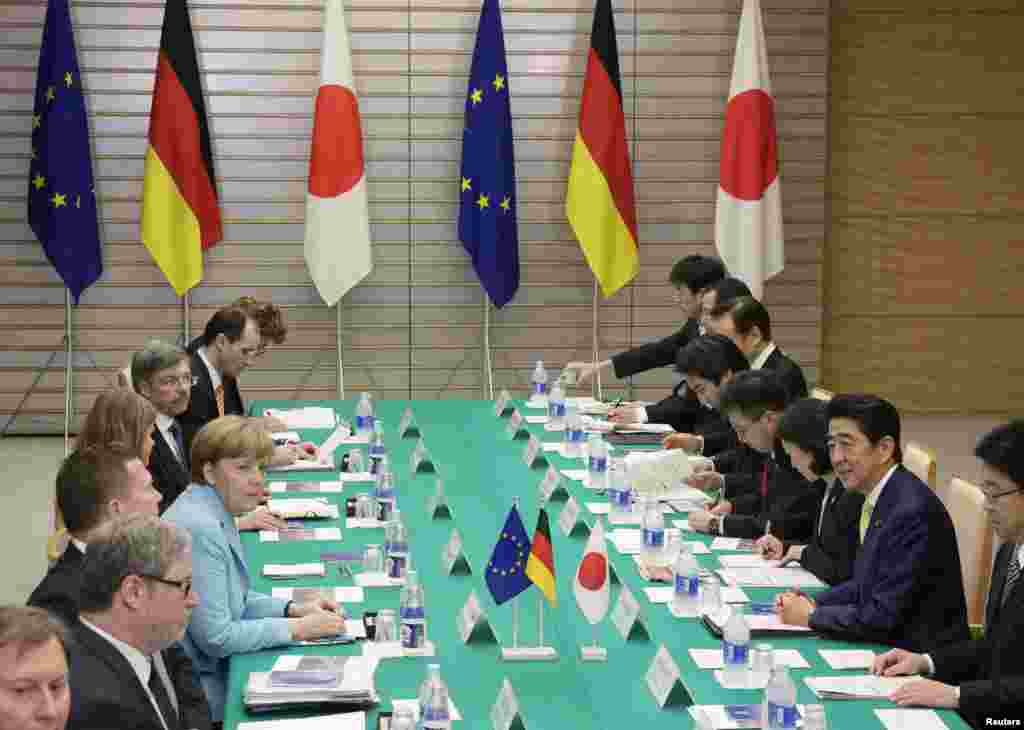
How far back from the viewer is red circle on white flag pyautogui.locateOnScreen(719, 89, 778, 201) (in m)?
9.99

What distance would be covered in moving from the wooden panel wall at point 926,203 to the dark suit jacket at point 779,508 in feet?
17.2

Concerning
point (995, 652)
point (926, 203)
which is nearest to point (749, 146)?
point (926, 203)

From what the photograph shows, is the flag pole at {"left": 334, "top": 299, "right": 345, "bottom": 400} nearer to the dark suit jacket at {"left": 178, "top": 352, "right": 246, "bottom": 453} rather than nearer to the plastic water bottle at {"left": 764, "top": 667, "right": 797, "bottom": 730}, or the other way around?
the dark suit jacket at {"left": 178, "top": 352, "right": 246, "bottom": 453}

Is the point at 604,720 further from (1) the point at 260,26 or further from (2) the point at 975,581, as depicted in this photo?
(1) the point at 260,26

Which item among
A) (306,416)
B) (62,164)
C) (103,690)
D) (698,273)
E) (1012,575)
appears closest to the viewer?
(103,690)

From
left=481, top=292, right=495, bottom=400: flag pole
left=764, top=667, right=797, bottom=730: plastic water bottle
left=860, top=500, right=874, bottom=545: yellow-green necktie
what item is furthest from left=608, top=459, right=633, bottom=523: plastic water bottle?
left=481, top=292, right=495, bottom=400: flag pole

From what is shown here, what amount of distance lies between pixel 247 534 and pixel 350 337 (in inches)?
197

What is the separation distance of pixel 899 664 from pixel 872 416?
830mm

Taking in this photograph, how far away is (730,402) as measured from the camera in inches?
219

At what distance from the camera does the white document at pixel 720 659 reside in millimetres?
4094

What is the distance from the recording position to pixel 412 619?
4195 mm

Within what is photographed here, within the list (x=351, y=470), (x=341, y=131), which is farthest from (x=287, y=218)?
(x=351, y=470)

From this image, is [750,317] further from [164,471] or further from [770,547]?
[164,471]

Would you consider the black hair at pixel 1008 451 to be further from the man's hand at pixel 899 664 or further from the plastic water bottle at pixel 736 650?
the plastic water bottle at pixel 736 650
